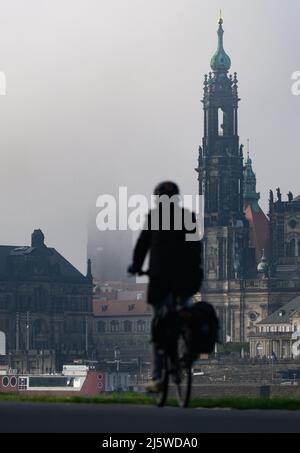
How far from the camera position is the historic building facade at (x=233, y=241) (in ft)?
642

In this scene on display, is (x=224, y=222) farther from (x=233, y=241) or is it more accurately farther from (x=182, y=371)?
(x=182, y=371)

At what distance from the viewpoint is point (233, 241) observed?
196 metres

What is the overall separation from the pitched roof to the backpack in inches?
6979

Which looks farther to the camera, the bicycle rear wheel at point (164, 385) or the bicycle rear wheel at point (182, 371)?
the bicycle rear wheel at point (164, 385)

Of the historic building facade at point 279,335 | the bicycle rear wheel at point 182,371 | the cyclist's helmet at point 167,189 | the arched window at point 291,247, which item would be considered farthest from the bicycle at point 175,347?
the arched window at point 291,247

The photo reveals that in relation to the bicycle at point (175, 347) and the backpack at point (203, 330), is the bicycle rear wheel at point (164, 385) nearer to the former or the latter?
the bicycle at point (175, 347)

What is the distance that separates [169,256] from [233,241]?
18079 centimetres

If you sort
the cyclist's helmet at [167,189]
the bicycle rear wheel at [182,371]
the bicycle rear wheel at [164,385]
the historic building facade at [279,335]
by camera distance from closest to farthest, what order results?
the bicycle rear wheel at [182,371], the bicycle rear wheel at [164,385], the cyclist's helmet at [167,189], the historic building facade at [279,335]

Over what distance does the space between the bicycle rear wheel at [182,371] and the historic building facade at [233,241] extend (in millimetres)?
179135

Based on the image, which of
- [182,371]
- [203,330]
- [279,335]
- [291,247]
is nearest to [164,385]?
[182,371]

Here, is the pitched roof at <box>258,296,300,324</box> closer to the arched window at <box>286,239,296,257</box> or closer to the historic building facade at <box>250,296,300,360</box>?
the historic building facade at <box>250,296,300,360</box>

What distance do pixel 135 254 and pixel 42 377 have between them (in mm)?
141623

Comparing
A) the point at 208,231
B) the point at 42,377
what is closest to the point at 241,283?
the point at 208,231
